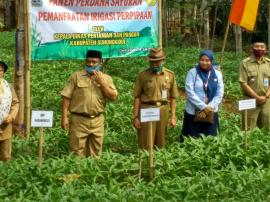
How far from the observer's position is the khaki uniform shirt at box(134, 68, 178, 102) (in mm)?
7945

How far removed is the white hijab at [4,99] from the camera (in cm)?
723

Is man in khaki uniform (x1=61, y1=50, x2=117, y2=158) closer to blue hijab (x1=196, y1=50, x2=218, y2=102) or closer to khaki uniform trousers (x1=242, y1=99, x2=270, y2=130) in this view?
blue hijab (x1=196, y1=50, x2=218, y2=102)

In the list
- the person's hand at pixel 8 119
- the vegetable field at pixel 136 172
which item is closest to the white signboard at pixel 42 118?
the vegetable field at pixel 136 172

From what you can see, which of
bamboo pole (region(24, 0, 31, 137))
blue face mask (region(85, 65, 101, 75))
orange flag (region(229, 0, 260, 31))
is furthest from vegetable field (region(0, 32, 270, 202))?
orange flag (region(229, 0, 260, 31))

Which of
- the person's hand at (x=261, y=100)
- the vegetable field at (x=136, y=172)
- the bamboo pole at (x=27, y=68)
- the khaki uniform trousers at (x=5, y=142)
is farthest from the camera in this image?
the person's hand at (x=261, y=100)

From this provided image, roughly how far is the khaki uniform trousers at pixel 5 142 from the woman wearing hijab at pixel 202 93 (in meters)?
2.47

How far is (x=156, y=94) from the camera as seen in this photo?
798 cm

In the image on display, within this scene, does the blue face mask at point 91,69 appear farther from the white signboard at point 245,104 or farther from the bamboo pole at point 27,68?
the white signboard at point 245,104

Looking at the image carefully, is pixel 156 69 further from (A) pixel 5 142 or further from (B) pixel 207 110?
(A) pixel 5 142

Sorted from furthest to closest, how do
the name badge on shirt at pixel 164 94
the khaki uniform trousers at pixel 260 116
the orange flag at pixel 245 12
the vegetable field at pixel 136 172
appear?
the orange flag at pixel 245 12
the khaki uniform trousers at pixel 260 116
the name badge on shirt at pixel 164 94
the vegetable field at pixel 136 172

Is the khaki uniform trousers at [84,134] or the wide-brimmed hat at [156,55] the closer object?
the khaki uniform trousers at [84,134]

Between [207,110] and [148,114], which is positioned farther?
[207,110]

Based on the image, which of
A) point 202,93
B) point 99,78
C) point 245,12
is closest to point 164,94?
point 202,93

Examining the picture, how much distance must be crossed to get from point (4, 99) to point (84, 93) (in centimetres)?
100
